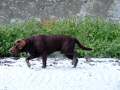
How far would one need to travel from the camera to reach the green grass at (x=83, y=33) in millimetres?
11305

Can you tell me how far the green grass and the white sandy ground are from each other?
76 cm

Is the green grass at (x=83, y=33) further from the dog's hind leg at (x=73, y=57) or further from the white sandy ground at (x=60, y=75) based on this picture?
the dog's hind leg at (x=73, y=57)

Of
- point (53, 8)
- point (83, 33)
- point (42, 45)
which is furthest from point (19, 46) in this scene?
point (53, 8)

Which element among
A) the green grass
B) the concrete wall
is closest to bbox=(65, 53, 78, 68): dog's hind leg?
the green grass

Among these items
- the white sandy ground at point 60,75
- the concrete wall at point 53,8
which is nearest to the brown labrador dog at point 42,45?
the white sandy ground at point 60,75

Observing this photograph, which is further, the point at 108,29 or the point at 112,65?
the point at 108,29

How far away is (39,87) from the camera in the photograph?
8094 millimetres

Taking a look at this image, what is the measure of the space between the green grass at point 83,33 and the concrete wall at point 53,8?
159 inches

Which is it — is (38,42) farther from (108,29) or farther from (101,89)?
(108,29)

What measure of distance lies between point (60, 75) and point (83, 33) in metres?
3.32

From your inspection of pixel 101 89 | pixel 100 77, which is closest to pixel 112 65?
pixel 100 77

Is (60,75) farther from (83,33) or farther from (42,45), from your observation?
(83,33)

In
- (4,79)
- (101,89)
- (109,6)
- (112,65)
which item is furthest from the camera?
(109,6)

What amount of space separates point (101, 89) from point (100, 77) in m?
0.88
